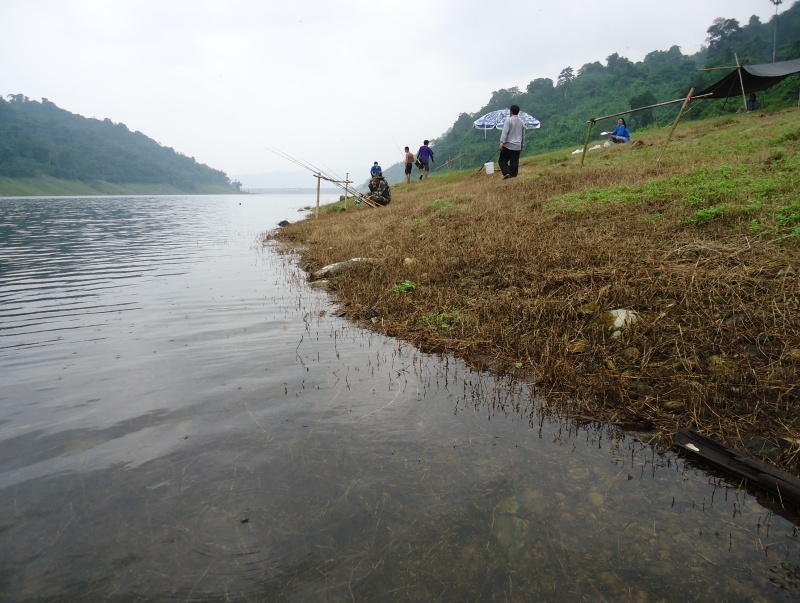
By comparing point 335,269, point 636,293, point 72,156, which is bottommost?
point 335,269

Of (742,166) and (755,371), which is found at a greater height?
(742,166)

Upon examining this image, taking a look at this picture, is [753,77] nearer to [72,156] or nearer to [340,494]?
[340,494]

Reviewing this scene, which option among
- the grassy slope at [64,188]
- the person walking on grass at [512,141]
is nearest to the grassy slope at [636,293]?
the person walking on grass at [512,141]

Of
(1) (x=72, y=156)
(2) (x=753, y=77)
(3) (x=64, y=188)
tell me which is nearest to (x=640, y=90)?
(2) (x=753, y=77)

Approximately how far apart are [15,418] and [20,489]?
1.50 meters

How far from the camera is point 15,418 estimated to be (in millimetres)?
4402

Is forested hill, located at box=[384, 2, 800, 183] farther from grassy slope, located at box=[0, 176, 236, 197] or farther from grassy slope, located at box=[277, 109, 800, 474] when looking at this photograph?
grassy slope, located at box=[0, 176, 236, 197]

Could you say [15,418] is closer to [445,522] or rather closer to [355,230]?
[445,522]

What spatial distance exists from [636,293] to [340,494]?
4.64 metres

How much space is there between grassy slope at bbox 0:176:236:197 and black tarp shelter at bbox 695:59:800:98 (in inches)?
4761

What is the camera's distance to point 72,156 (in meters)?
124

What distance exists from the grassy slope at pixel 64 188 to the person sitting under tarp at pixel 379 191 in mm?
105899

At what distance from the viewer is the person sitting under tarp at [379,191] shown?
902 inches

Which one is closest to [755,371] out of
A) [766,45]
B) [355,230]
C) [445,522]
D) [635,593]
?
[635,593]
